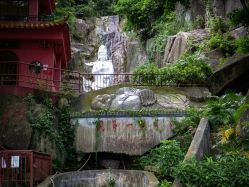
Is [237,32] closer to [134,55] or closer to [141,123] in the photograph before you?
[141,123]

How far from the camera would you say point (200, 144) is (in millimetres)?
12562

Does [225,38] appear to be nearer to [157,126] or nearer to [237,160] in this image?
[157,126]

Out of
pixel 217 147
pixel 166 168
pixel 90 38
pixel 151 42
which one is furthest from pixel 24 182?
pixel 90 38

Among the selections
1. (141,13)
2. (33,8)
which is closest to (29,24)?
(33,8)

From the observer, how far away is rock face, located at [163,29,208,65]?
2433 centimetres

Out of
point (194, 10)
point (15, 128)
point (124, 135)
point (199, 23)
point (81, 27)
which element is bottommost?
point (124, 135)

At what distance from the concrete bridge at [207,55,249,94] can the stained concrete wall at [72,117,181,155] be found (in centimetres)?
190

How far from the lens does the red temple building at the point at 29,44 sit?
18891 millimetres

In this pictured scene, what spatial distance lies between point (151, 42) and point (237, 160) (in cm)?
2065

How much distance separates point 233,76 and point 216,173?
6380 mm

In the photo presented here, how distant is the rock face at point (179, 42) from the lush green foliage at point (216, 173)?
13970 mm

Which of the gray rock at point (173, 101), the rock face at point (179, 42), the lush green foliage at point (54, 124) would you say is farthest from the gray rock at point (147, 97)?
the rock face at point (179, 42)

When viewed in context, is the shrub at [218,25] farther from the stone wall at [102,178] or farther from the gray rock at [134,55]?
the stone wall at [102,178]

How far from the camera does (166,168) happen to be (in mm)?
13383
